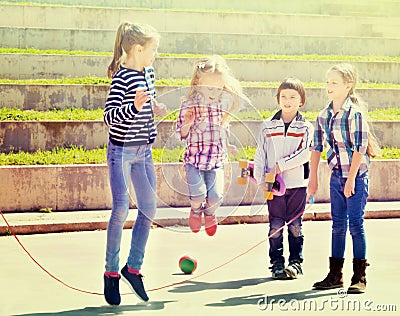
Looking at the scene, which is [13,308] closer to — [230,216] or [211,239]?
[211,239]

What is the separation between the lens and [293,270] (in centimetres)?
727

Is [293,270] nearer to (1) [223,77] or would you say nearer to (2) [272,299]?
(2) [272,299]

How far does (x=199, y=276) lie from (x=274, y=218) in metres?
0.72

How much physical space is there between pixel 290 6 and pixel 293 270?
12366 mm

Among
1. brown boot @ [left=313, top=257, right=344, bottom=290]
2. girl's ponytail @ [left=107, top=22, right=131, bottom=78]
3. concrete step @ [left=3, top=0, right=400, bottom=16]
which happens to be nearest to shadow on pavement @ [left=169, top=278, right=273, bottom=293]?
brown boot @ [left=313, top=257, right=344, bottom=290]

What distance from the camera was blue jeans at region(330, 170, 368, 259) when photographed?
22.0ft

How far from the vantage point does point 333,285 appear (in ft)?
22.5

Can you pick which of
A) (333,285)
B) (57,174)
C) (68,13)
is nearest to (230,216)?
(57,174)

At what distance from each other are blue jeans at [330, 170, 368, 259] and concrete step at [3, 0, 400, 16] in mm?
12030

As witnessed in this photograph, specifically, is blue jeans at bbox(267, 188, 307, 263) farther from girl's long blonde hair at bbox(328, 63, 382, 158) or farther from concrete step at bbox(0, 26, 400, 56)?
concrete step at bbox(0, 26, 400, 56)

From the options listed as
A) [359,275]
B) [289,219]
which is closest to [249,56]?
[289,219]

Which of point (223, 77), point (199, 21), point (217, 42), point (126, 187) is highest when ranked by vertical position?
point (199, 21)

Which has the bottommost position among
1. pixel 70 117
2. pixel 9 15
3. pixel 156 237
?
pixel 156 237

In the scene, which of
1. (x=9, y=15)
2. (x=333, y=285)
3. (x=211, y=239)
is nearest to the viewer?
(x=333, y=285)
